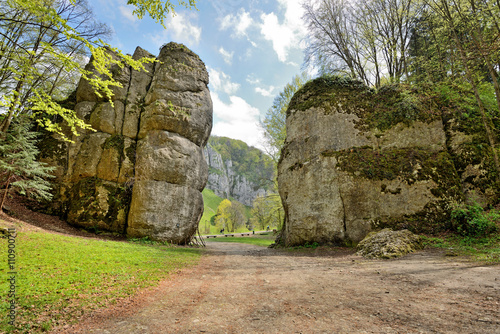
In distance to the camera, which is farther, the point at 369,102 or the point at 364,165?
the point at 369,102

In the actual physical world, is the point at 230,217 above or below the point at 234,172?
below

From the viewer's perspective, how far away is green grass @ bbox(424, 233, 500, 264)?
6.37 m

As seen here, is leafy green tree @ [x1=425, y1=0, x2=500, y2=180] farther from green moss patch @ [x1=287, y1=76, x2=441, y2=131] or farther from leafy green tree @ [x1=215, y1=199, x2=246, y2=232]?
leafy green tree @ [x1=215, y1=199, x2=246, y2=232]

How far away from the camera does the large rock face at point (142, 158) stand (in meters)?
14.0

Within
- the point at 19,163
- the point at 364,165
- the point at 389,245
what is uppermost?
the point at 364,165

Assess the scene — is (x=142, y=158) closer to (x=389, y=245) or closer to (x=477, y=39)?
(x=389, y=245)

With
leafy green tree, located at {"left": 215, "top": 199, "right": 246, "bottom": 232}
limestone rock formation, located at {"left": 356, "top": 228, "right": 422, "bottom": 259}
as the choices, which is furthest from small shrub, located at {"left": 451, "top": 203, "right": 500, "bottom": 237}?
leafy green tree, located at {"left": 215, "top": 199, "right": 246, "bottom": 232}

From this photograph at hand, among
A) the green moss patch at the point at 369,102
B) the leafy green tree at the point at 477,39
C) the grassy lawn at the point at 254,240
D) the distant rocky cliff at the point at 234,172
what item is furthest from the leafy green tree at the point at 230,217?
the distant rocky cliff at the point at 234,172

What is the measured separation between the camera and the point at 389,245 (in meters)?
8.02

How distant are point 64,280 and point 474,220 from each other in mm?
13219

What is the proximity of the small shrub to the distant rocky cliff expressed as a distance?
114 m

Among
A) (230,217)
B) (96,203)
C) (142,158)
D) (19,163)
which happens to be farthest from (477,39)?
(230,217)

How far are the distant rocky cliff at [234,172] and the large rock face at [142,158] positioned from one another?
10663cm

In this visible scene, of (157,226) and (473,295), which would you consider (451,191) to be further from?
(157,226)
